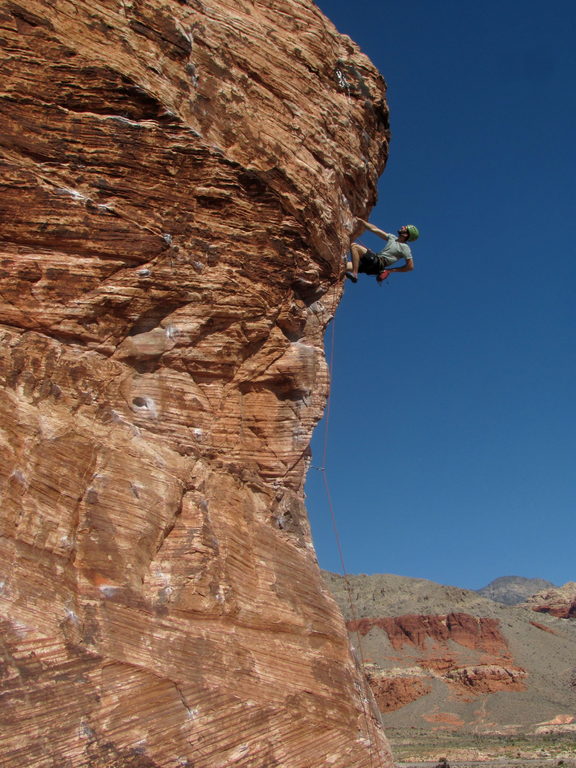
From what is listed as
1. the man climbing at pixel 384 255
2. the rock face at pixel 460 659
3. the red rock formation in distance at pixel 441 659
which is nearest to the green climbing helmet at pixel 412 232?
the man climbing at pixel 384 255

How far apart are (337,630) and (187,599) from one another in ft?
9.59

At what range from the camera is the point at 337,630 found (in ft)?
37.0

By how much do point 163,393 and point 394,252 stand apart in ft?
22.8

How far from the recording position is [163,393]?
427 inches

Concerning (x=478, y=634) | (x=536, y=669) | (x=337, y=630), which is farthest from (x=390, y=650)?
(x=337, y=630)

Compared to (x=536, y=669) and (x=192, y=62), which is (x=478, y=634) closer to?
(x=536, y=669)

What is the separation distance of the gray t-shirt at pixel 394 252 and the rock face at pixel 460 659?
69.5 metres

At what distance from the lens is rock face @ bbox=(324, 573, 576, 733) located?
8569cm

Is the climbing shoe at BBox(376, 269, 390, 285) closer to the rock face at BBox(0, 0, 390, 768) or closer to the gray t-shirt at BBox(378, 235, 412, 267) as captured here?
the gray t-shirt at BBox(378, 235, 412, 267)

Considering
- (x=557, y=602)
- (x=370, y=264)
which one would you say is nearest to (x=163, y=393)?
(x=370, y=264)

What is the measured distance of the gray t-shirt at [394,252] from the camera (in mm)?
15594

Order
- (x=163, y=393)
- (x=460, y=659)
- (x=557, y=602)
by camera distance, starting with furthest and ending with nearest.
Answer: (x=557, y=602) → (x=460, y=659) → (x=163, y=393)

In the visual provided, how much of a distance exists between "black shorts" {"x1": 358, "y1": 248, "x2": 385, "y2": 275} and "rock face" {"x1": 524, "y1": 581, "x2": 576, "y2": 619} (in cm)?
12229

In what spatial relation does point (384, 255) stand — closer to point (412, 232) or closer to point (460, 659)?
point (412, 232)
